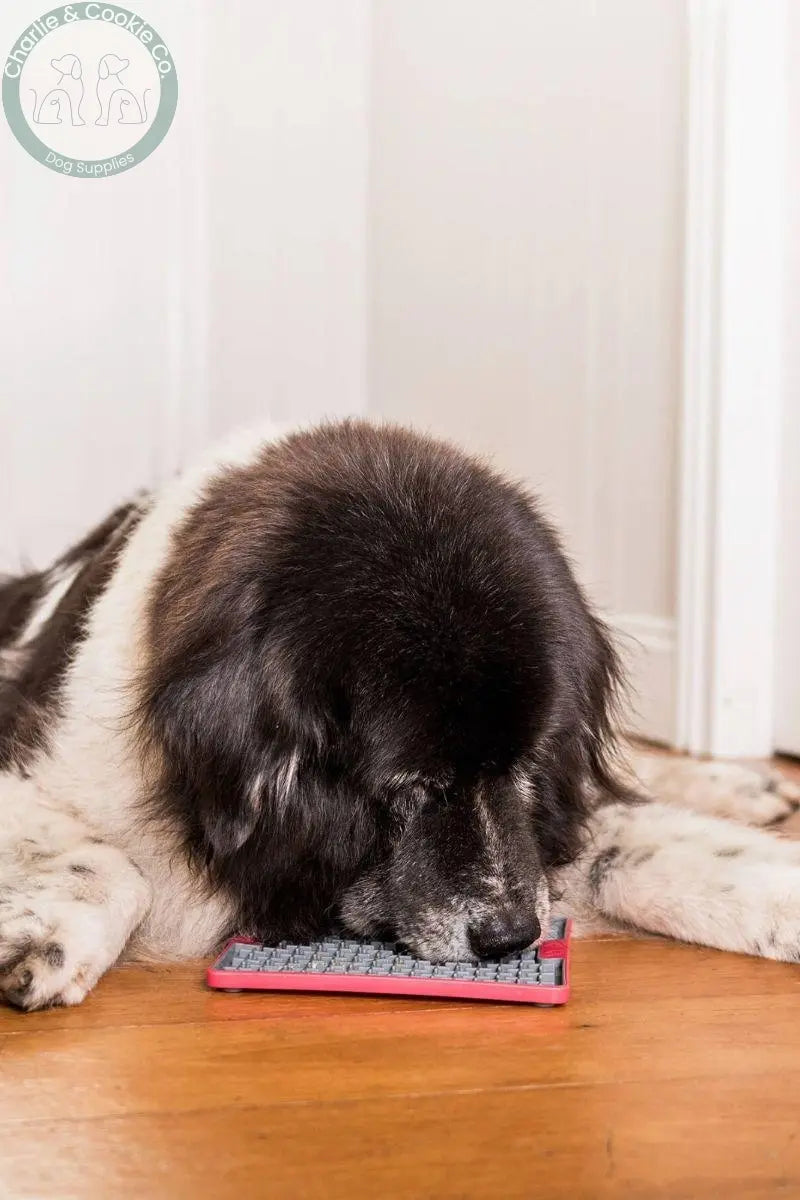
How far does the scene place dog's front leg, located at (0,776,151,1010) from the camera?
6.34 feet

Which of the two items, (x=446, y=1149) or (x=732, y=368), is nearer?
(x=446, y=1149)

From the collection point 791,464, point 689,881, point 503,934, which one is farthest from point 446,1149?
point 791,464

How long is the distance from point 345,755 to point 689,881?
678 millimetres

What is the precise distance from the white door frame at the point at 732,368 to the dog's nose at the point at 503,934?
202 cm

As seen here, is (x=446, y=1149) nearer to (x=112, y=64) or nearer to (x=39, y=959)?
(x=39, y=959)

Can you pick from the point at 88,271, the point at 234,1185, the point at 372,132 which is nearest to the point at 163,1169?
the point at 234,1185

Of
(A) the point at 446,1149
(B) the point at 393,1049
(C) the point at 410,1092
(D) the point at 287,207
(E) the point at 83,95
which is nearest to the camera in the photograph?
(A) the point at 446,1149

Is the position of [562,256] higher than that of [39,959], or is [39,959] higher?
[562,256]

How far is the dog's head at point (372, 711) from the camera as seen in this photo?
2.00 m

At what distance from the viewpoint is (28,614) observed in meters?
3.20

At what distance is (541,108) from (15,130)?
2102 mm

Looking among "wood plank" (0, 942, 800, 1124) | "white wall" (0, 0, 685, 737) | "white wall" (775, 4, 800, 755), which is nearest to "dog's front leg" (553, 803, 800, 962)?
"wood plank" (0, 942, 800, 1124)

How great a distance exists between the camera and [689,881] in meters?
2.30

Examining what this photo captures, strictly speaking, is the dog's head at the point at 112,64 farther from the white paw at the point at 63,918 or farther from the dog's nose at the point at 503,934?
the dog's nose at the point at 503,934
